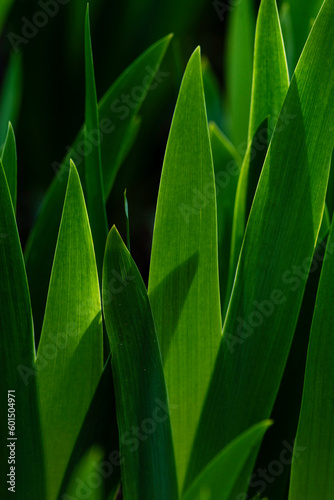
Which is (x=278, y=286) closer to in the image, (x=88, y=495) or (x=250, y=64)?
(x=88, y=495)

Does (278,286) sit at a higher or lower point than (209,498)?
higher

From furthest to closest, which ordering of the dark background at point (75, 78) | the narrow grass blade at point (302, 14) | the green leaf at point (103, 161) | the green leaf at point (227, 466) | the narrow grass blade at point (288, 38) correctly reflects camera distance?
the dark background at point (75, 78) < the narrow grass blade at point (302, 14) < the narrow grass blade at point (288, 38) < the green leaf at point (103, 161) < the green leaf at point (227, 466)

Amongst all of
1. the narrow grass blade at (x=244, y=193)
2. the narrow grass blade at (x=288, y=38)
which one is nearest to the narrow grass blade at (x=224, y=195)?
the narrow grass blade at (x=244, y=193)

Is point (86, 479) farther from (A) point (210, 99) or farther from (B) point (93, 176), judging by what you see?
(A) point (210, 99)

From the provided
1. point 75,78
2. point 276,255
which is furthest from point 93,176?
point 75,78

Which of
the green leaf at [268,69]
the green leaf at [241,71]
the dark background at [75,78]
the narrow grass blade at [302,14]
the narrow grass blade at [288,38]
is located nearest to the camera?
the green leaf at [268,69]

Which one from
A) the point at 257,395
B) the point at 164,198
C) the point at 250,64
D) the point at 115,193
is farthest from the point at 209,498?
the point at 115,193

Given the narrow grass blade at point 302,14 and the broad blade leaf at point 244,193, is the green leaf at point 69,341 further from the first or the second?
the narrow grass blade at point 302,14
